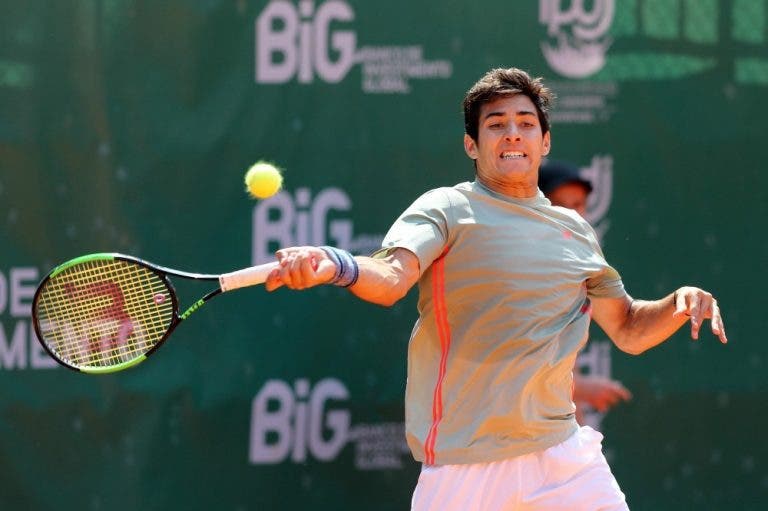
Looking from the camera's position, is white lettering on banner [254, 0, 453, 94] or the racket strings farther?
white lettering on banner [254, 0, 453, 94]

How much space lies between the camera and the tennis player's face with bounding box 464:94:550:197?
3697 mm

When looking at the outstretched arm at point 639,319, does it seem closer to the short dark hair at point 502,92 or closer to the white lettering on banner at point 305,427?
the short dark hair at point 502,92

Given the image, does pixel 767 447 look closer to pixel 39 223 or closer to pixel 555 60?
pixel 555 60

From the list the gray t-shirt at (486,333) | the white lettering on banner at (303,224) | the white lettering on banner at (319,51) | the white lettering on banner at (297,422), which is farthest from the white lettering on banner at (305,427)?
the gray t-shirt at (486,333)

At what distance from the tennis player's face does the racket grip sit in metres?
0.83

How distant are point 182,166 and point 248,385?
0.83m

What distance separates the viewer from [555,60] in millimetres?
4941

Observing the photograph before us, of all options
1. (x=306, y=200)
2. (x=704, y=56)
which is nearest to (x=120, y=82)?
(x=306, y=200)

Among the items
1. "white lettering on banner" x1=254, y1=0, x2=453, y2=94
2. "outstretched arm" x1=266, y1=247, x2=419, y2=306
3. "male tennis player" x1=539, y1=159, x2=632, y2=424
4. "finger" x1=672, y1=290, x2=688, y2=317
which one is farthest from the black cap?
"outstretched arm" x1=266, y1=247, x2=419, y2=306

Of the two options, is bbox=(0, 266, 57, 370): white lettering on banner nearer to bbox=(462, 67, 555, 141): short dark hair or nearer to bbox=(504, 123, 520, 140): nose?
bbox=(462, 67, 555, 141): short dark hair

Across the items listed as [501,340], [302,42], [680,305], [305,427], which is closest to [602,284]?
[680,305]

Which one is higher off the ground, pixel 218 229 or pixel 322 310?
pixel 218 229

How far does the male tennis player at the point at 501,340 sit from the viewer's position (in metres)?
3.56

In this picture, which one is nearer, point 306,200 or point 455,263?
point 455,263
